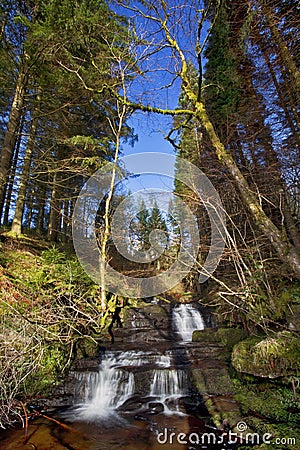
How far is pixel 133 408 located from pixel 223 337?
3230 millimetres

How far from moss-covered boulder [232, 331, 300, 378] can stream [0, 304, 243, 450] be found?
1.18 metres

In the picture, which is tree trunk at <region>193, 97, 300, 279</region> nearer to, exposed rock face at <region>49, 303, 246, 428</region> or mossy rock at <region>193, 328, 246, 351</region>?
exposed rock face at <region>49, 303, 246, 428</region>

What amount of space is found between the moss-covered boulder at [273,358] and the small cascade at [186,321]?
4162 mm

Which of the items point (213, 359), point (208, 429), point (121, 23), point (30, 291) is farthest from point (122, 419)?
point (121, 23)

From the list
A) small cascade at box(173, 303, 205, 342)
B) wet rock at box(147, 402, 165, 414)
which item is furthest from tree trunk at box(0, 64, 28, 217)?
small cascade at box(173, 303, 205, 342)

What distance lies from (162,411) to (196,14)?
25.2 feet

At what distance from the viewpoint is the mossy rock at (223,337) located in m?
6.54

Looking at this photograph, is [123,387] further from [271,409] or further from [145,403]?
[271,409]

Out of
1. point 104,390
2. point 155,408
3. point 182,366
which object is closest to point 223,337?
point 182,366

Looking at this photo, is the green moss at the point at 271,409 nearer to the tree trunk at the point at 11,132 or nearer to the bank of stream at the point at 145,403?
the bank of stream at the point at 145,403

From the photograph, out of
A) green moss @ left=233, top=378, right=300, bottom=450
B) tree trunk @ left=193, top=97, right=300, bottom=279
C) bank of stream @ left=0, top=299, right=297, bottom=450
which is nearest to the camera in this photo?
green moss @ left=233, top=378, right=300, bottom=450

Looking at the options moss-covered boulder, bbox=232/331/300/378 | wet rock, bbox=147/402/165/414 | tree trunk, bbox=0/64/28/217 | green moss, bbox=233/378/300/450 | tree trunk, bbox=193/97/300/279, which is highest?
tree trunk, bbox=0/64/28/217

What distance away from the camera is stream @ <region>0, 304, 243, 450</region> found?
384 cm

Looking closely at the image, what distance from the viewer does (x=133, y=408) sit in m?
5.02
